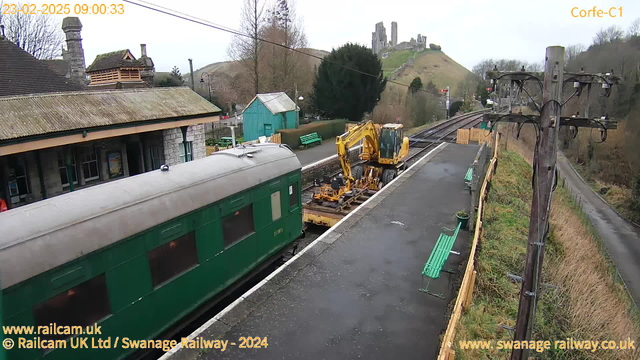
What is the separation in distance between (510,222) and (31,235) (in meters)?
11.7

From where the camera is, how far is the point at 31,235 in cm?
499

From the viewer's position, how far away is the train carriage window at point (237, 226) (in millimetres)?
8172

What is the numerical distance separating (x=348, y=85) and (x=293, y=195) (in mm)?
26454

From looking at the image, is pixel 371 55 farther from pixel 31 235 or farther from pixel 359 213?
pixel 31 235

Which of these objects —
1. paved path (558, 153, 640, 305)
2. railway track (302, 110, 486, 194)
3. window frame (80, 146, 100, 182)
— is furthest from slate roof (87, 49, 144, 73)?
paved path (558, 153, 640, 305)

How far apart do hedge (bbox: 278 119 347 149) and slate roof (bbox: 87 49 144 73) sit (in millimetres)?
10595

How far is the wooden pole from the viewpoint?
4257 millimetres

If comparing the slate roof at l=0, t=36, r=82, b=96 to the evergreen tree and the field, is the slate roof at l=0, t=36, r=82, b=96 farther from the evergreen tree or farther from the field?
the field

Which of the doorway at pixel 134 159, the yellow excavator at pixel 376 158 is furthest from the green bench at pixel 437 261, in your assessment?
the doorway at pixel 134 159

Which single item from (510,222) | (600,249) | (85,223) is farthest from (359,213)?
(600,249)

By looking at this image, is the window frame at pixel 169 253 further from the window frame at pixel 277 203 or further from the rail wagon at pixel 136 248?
the window frame at pixel 277 203

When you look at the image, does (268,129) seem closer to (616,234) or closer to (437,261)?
(437,261)

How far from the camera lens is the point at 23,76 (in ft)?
48.8

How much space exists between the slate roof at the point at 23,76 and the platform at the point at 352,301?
1217 cm
